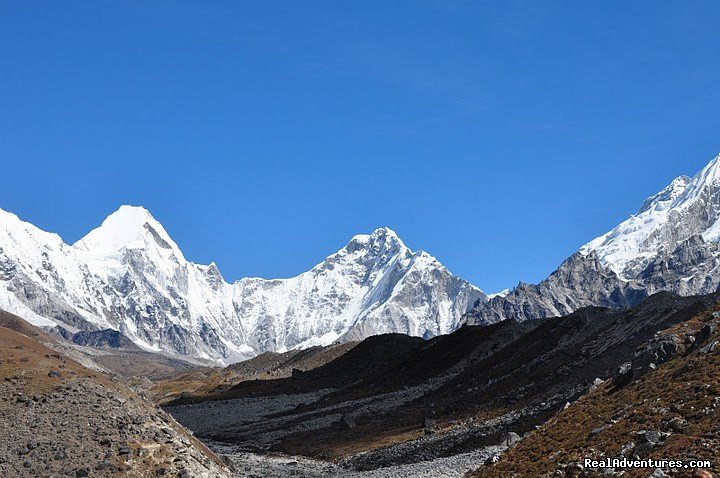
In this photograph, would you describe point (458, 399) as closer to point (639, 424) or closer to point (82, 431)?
point (82, 431)

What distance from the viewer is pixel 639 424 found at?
4006cm

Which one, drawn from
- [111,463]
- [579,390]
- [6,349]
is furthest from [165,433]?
[579,390]

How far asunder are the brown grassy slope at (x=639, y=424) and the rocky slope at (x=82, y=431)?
19543 millimetres

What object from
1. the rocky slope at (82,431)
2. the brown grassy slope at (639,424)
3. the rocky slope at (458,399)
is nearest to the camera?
the brown grassy slope at (639,424)

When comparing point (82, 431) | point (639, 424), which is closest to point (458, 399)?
point (82, 431)

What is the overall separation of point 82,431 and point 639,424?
3373 cm

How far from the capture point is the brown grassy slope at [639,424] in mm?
36062

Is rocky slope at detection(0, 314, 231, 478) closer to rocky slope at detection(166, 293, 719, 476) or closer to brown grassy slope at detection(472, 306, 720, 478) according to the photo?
brown grassy slope at detection(472, 306, 720, 478)

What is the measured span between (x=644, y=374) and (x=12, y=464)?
3679 centimetres

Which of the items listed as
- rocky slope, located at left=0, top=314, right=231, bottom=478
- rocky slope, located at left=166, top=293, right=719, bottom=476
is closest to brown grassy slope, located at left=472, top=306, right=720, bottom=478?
Result: rocky slope, located at left=166, top=293, right=719, bottom=476

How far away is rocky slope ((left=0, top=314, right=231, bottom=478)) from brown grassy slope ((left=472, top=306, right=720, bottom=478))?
64.1 feet

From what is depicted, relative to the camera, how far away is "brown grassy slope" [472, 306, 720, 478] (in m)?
36.1

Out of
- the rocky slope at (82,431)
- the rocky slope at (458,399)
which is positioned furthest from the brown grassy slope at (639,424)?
the rocky slope at (82,431)

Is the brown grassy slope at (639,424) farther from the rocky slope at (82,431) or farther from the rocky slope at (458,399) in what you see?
the rocky slope at (82,431)
